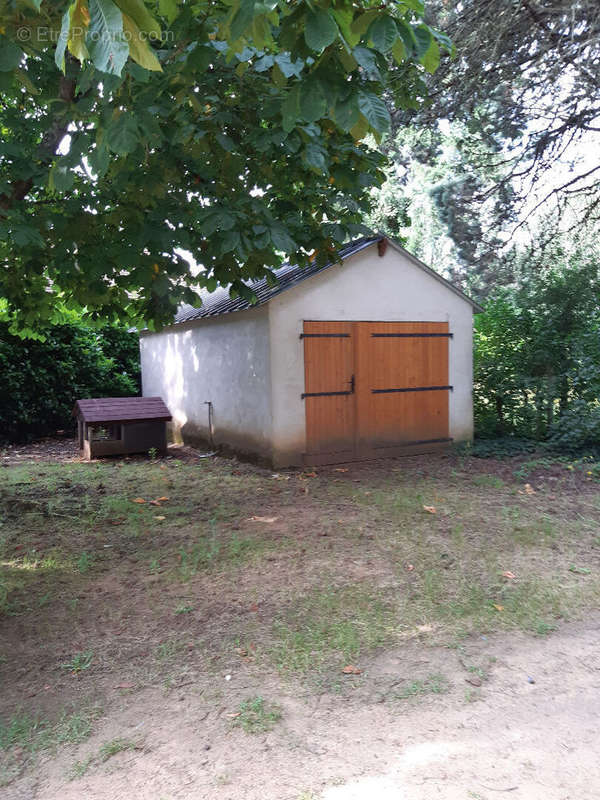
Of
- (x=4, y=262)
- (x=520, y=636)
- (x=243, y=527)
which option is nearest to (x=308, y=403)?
(x=243, y=527)

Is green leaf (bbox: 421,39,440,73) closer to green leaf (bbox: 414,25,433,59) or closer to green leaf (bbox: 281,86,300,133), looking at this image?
green leaf (bbox: 414,25,433,59)

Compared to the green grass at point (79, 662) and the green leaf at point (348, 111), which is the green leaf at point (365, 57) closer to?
the green leaf at point (348, 111)

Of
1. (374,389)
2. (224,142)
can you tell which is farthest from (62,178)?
(374,389)

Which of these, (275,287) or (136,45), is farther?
(275,287)

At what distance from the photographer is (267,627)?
375cm

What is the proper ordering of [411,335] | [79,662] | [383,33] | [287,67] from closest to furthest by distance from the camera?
[383,33]
[287,67]
[79,662]
[411,335]

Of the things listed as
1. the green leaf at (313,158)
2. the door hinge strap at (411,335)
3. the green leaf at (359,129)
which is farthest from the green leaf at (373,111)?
the door hinge strap at (411,335)

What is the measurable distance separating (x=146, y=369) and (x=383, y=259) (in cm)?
652

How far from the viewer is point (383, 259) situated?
377 inches

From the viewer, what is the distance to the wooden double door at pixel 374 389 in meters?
9.11

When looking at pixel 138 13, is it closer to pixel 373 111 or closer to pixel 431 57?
pixel 373 111

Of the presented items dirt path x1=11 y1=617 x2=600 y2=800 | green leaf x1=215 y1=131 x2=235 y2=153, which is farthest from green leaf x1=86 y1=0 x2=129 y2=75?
green leaf x1=215 y1=131 x2=235 y2=153

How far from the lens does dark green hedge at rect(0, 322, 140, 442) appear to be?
40.7ft

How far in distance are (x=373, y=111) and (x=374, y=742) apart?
2.66 metres
